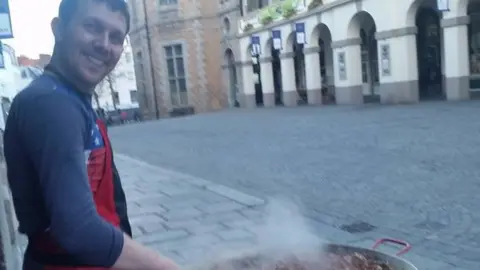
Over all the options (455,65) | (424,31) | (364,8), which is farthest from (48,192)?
(424,31)

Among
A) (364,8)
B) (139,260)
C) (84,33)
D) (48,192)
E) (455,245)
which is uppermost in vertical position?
(364,8)

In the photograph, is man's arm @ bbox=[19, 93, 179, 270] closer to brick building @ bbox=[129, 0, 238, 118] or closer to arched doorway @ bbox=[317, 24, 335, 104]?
arched doorway @ bbox=[317, 24, 335, 104]

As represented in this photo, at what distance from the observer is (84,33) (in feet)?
5.15

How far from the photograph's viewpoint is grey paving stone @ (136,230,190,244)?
5343mm

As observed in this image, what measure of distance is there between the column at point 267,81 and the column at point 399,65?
33.5 ft

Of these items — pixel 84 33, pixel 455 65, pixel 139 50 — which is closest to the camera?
pixel 84 33

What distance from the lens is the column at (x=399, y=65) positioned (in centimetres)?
1988

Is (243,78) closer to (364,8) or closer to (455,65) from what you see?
(364,8)

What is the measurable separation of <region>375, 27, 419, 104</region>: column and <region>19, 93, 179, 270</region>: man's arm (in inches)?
773

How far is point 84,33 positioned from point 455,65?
18.5m

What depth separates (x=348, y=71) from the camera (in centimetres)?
2280

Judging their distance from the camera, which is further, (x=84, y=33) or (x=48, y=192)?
(x=84, y=33)

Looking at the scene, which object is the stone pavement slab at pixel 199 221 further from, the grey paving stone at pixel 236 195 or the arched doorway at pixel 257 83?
the arched doorway at pixel 257 83

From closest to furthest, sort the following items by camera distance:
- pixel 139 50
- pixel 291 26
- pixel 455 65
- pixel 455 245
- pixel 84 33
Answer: pixel 84 33
pixel 455 245
pixel 455 65
pixel 291 26
pixel 139 50
